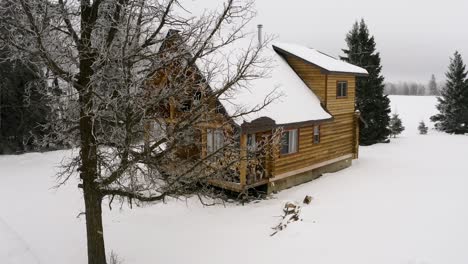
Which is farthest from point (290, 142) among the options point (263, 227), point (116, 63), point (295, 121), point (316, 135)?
point (116, 63)

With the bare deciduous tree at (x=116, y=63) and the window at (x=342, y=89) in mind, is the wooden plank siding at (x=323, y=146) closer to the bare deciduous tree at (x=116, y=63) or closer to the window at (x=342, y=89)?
the window at (x=342, y=89)

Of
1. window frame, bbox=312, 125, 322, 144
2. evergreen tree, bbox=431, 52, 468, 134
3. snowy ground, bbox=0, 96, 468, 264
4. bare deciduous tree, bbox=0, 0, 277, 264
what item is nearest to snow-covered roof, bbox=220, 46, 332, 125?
window frame, bbox=312, 125, 322, 144

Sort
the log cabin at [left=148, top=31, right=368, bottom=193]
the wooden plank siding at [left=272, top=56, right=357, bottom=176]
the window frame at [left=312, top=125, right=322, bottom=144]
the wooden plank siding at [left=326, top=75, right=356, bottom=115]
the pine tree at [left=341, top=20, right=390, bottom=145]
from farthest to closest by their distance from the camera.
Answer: the pine tree at [left=341, top=20, right=390, bottom=145]
the wooden plank siding at [left=326, top=75, right=356, bottom=115]
the window frame at [left=312, top=125, right=322, bottom=144]
the wooden plank siding at [left=272, top=56, right=357, bottom=176]
the log cabin at [left=148, top=31, right=368, bottom=193]

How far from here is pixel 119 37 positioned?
24.2ft

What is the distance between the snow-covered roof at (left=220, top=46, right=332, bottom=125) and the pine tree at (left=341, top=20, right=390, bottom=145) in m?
13.5

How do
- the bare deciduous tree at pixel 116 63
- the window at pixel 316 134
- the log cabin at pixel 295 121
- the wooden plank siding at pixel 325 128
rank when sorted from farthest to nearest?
the window at pixel 316 134 < the wooden plank siding at pixel 325 128 < the log cabin at pixel 295 121 < the bare deciduous tree at pixel 116 63

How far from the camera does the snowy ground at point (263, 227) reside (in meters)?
9.25

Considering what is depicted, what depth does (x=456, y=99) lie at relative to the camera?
125 ft

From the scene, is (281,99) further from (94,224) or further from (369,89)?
(369,89)

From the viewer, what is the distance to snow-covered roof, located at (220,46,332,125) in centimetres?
1422

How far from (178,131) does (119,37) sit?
84.4 inches

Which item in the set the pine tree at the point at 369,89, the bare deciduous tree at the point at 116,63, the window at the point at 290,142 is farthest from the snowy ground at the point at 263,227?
the pine tree at the point at 369,89

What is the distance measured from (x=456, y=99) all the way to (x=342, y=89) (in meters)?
24.7

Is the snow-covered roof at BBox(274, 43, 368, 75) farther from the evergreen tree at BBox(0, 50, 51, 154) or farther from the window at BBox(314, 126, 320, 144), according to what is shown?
the evergreen tree at BBox(0, 50, 51, 154)
